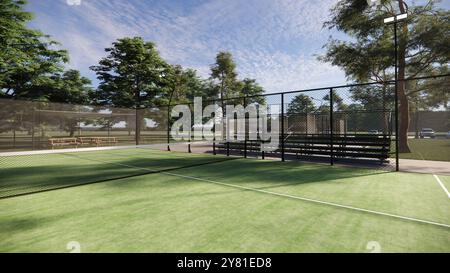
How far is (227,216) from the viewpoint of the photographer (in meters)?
4.31

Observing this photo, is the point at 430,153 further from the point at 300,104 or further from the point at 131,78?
the point at 131,78

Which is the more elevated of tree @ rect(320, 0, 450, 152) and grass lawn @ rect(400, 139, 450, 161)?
tree @ rect(320, 0, 450, 152)

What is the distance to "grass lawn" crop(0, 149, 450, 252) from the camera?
327 centimetres

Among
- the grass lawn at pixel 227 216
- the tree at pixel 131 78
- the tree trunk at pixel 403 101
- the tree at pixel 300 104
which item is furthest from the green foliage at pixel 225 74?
the grass lawn at pixel 227 216

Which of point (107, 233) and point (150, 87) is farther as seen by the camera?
point (150, 87)

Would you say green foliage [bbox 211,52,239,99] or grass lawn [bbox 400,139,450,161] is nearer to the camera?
grass lawn [bbox 400,139,450,161]

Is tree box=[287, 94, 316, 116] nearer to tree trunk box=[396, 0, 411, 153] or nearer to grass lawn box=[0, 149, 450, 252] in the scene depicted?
tree trunk box=[396, 0, 411, 153]

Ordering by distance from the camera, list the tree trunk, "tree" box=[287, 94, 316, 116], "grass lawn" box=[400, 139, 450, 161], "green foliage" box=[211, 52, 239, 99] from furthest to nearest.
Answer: "green foliage" box=[211, 52, 239, 99]
"tree" box=[287, 94, 316, 116]
the tree trunk
"grass lawn" box=[400, 139, 450, 161]

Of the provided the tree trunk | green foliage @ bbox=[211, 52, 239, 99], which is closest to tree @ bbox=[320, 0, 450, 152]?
the tree trunk

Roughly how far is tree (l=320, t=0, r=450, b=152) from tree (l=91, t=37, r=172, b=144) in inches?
735
